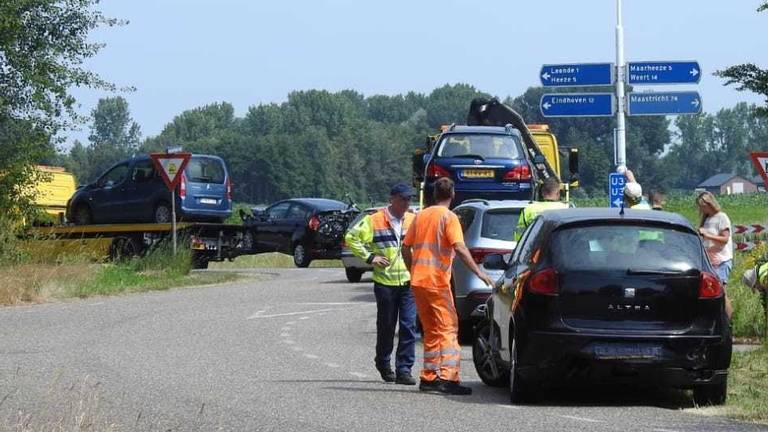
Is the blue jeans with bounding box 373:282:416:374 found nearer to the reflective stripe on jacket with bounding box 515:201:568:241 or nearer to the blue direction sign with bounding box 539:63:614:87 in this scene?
the reflective stripe on jacket with bounding box 515:201:568:241

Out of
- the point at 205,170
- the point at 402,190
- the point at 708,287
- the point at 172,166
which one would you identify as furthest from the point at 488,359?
the point at 205,170

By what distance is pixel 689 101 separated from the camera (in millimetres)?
32375

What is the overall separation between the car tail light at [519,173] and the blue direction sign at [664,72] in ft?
17.7

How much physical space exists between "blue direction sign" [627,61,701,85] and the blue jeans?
58.2ft

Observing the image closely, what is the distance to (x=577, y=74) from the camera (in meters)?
32.1

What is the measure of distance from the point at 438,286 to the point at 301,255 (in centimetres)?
2727

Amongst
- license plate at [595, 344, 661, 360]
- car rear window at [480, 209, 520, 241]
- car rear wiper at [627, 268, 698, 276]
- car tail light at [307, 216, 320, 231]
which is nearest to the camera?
license plate at [595, 344, 661, 360]

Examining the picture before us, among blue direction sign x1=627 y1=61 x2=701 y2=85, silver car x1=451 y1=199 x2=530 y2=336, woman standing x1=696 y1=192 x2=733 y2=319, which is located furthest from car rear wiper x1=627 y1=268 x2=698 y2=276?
blue direction sign x1=627 y1=61 x2=701 y2=85

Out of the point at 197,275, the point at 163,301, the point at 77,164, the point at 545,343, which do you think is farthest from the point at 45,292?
the point at 77,164

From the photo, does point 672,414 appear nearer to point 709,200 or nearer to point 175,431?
point 175,431

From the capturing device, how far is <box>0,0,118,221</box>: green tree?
105 ft

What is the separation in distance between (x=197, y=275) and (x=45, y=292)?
279 inches

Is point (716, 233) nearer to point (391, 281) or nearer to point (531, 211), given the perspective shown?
point (531, 211)

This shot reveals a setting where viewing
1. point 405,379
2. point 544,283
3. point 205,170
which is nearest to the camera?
point 544,283
